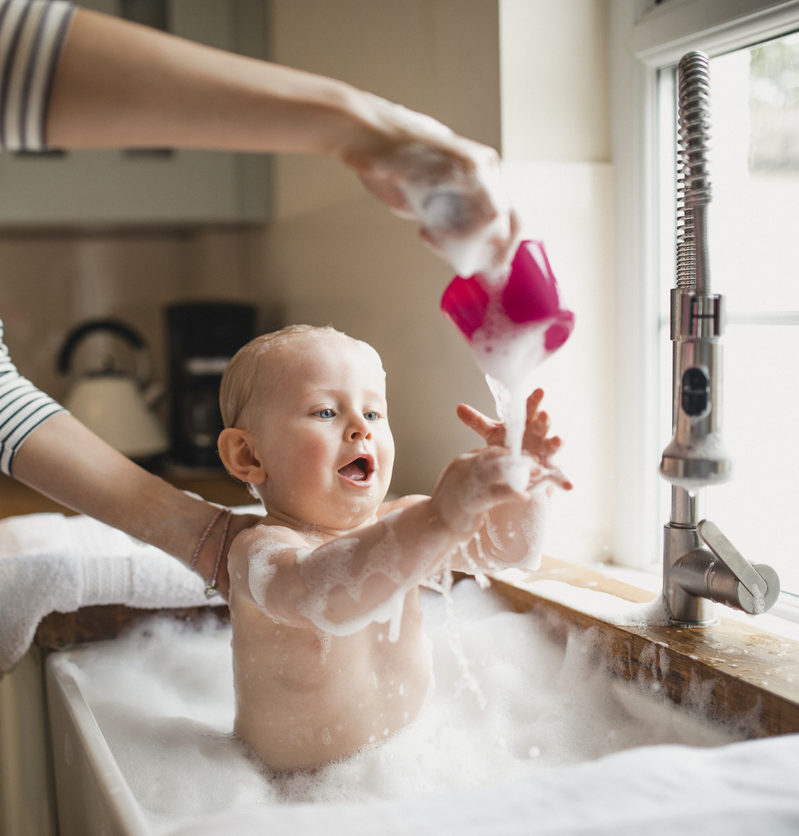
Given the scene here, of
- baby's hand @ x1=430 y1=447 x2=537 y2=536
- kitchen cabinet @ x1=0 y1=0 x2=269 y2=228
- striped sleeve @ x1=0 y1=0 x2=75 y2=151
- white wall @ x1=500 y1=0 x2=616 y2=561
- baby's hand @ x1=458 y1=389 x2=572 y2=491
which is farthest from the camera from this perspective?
kitchen cabinet @ x1=0 y1=0 x2=269 y2=228

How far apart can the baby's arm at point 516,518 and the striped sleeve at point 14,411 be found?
19.0 inches

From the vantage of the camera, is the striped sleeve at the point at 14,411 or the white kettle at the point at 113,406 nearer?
the striped sleeve at the point at 14,411

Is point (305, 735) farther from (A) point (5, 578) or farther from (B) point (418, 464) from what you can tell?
(B) point (418, 464)

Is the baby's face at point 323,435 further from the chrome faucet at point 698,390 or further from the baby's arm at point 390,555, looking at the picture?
the chrome faucet at point 698,390

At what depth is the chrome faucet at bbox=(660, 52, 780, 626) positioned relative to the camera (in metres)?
0.91

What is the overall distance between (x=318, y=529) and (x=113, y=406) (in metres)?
1.31

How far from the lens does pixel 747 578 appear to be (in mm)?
913

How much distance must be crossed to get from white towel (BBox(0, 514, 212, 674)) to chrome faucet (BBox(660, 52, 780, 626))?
24.9 inches

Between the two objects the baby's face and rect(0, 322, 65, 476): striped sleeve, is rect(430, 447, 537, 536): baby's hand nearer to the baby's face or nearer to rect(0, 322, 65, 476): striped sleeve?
the baby's face

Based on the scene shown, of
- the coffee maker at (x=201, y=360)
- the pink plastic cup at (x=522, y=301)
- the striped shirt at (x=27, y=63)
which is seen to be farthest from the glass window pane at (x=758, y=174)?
the coffee maker at (x=201, y=360)

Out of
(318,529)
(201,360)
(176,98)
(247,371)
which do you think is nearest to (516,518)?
(318,529)

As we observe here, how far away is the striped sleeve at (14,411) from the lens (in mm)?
1010

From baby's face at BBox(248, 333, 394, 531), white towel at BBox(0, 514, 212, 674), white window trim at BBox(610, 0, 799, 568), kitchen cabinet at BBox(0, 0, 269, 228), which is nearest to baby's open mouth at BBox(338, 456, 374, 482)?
baby's face at BBox(248, 333, 394, 531)

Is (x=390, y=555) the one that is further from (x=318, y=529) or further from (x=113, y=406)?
(x=113, y=406)
